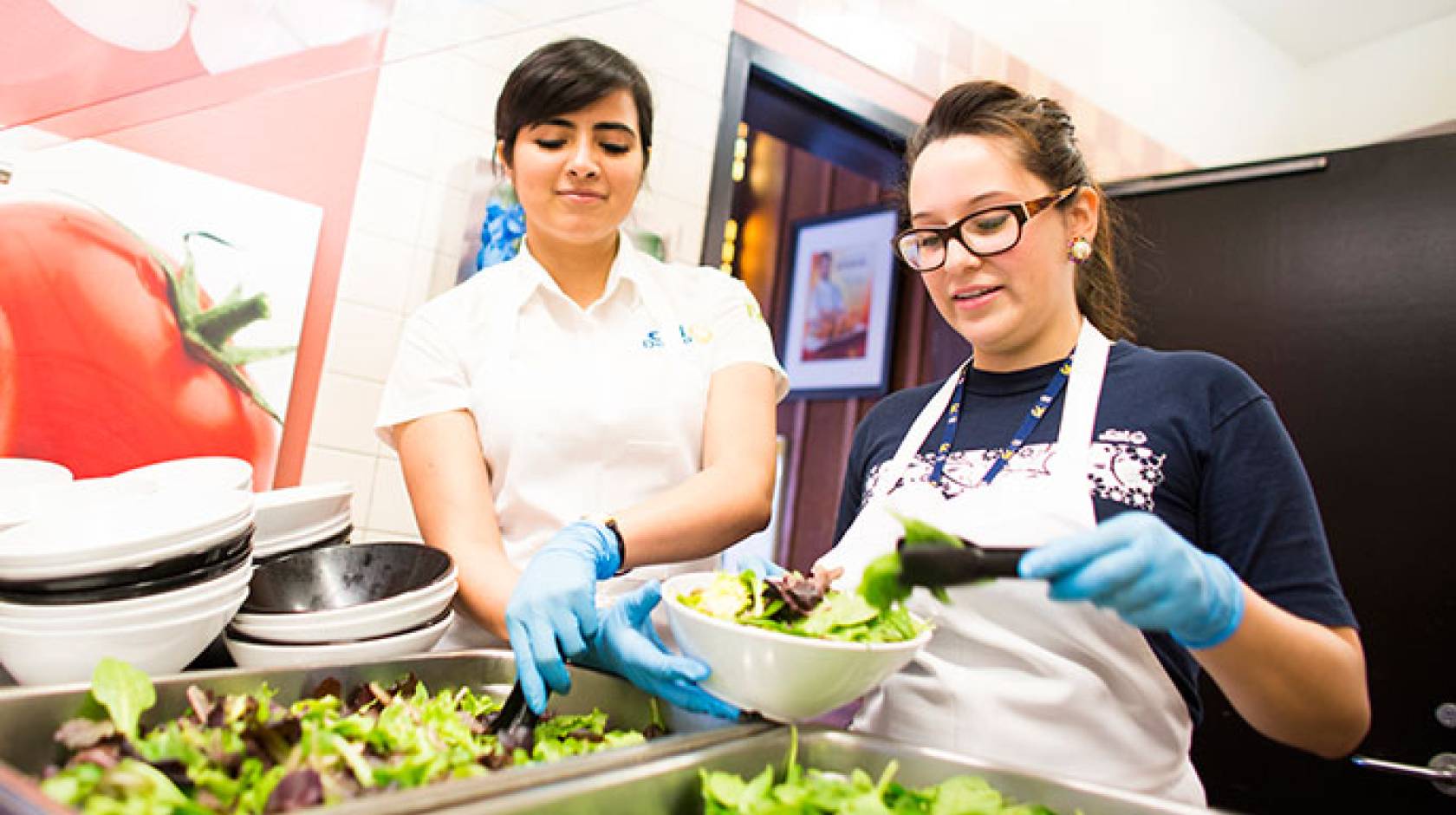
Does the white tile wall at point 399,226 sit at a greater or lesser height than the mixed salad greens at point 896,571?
greater

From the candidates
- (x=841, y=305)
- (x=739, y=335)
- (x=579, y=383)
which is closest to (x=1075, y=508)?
(x=739, y=335)

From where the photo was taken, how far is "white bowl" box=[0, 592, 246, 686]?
0.91 m

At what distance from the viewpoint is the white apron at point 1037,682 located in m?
1.17

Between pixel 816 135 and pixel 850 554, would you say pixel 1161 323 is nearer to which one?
pixel 816 135

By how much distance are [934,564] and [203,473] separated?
3.46 feet

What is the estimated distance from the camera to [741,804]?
30.8 inches

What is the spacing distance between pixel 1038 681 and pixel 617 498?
0.88 meters

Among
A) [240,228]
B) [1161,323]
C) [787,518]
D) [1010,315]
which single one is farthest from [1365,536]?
[240,228]

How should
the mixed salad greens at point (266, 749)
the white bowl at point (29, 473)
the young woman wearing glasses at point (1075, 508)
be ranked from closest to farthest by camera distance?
the mixed salad greens at point (266, 749) → the young woman wearing glasses at point (1075, 508) → the white bowl at point (29, 473)

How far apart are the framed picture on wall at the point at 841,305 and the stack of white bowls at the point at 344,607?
3732 mm

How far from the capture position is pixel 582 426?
1754 millimetres

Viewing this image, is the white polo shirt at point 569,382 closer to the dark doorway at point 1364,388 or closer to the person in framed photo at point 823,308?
the dark doorway at point 1364,388

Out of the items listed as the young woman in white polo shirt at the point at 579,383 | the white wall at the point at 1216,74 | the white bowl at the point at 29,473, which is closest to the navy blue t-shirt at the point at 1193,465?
the young woman in white polo shirt at the point at 579,383

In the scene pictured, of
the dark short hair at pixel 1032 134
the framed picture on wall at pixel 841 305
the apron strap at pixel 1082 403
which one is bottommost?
the apron strap at pixel 1082 403
